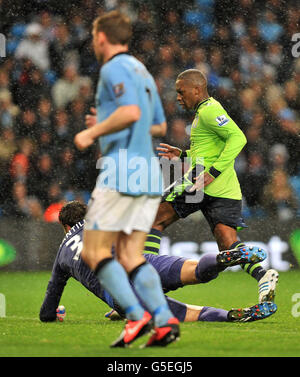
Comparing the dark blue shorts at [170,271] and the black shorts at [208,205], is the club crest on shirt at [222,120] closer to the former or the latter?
the black shorts at [208,205]

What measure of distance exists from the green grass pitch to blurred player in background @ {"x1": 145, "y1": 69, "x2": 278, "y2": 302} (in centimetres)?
69

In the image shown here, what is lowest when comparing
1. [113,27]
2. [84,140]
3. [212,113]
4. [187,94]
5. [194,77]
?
[84,140]

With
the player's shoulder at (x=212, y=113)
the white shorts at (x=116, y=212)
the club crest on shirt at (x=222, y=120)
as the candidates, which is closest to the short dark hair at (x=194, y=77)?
the player's shoulder at (x=212, y=113)

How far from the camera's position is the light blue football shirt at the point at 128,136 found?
3461 mm

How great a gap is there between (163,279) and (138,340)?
0.95 meters

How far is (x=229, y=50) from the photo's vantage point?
9898mm

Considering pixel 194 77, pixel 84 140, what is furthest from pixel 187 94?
pixel 84 140

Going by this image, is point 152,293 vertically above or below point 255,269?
above

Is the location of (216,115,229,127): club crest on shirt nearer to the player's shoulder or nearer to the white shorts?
the player's shoulder

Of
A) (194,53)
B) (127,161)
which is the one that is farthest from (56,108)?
(127,161)

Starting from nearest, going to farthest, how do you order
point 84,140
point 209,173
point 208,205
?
point 84,140 < point 209,173 < point 208,205

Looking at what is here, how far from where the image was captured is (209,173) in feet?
17.7

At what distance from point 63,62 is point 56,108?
0.57m

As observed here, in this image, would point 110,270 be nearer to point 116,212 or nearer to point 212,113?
point 116,212
